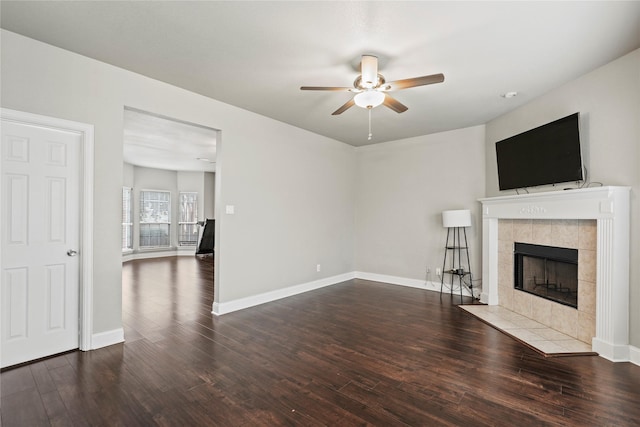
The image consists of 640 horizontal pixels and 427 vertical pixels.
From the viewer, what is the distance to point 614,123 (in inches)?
116

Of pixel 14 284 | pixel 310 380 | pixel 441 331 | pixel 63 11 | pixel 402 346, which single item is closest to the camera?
pixel 63 11

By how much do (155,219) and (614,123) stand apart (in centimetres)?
1043

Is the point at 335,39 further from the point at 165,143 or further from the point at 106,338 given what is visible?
the point at 165,143

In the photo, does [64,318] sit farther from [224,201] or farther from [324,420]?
[324,420]

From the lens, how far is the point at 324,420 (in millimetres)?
1945

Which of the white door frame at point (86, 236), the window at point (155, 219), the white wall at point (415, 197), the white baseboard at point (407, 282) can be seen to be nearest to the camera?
the white door frame at point (86, 236)

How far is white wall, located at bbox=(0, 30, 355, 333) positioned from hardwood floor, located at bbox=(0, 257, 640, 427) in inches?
26.6

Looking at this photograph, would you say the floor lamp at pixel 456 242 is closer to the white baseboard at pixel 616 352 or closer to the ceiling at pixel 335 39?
the ceiling at pixel 335 39

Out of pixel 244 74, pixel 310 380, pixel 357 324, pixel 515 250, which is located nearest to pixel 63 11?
pixel 244 74

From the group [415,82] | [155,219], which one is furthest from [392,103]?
[155,219]

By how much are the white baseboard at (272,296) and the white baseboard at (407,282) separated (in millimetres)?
373

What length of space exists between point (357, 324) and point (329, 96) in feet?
9.27

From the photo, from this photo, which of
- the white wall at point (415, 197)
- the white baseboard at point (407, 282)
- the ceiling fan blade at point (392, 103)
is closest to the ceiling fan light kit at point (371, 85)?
the ceiling fan blade at point (392, 103)

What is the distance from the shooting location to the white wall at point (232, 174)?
2.75 m
